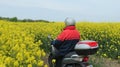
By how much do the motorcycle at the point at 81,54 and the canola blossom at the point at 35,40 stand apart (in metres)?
0.51

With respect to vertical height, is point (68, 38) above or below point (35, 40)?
above

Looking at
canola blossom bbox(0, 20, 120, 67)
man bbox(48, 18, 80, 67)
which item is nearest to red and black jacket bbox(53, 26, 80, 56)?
man bbox(48, 18, 80, 67)

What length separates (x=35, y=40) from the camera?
19078 millimetres

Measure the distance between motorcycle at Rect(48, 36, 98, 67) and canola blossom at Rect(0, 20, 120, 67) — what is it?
51 cm

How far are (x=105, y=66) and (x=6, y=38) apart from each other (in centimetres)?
605

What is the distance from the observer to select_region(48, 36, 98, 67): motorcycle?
990 cm

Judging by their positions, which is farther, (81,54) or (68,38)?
(68,38)

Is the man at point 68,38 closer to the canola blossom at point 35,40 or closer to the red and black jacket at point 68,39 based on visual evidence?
the red and black jacket at point 68,39

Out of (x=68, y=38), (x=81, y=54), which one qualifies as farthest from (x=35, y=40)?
(x=81, y=54)

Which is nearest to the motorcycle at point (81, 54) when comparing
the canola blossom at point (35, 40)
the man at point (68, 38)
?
the man at point (68, 38)

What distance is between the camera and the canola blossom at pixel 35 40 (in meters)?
8.56

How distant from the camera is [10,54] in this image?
30.0 feet

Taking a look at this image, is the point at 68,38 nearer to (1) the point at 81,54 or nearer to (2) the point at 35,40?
(1) the point at 81,54

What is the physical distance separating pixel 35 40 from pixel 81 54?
9.17m
